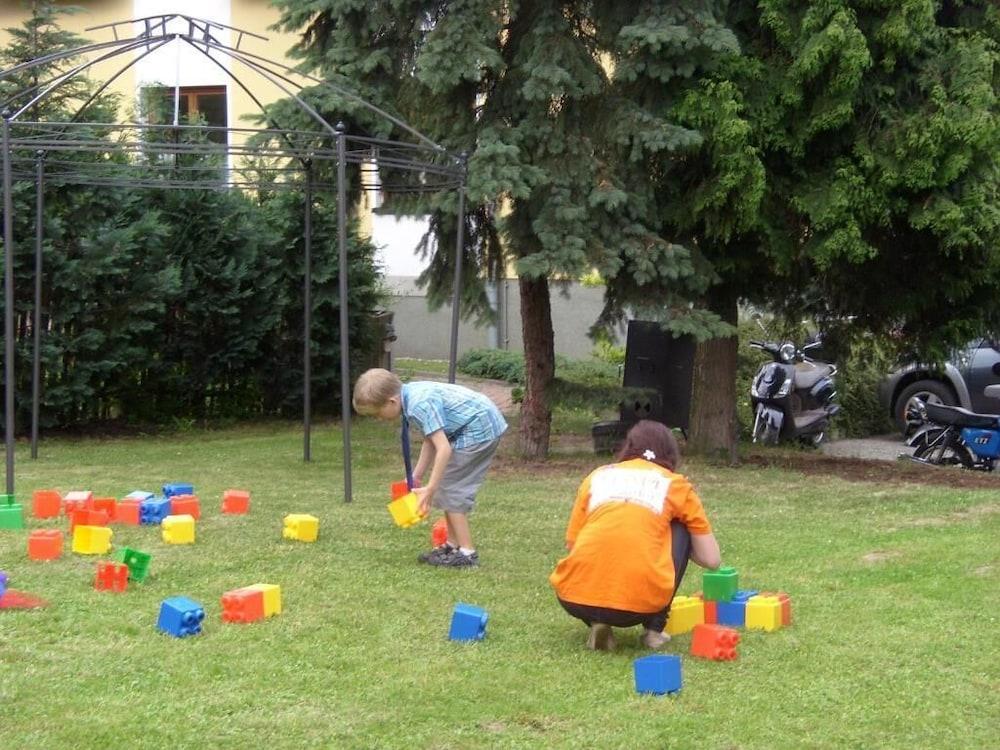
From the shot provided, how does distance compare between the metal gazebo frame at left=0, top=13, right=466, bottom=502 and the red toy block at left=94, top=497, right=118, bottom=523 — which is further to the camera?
the metal gazebo frame at left=0, top=13, right=466, bottom=502

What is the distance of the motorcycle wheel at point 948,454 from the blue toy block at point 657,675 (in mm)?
8554

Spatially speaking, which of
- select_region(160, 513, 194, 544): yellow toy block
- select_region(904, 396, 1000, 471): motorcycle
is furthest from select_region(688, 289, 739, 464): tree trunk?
select_region(160, 513, 194, 544): yellow toy block

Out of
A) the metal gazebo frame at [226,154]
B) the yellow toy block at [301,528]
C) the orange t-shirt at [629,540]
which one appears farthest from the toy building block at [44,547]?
the orange t-shirt at [629,540]

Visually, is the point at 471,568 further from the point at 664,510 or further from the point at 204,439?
the point at 204,439

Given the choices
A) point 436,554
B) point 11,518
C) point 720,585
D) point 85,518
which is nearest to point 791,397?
point 436,554

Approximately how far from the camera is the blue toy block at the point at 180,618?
19.2ft

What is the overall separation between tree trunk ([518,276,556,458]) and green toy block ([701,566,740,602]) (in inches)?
232

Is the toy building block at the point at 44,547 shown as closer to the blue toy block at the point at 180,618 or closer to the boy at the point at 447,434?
the blue toy block at the point at 180,618

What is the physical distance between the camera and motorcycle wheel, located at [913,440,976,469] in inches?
503

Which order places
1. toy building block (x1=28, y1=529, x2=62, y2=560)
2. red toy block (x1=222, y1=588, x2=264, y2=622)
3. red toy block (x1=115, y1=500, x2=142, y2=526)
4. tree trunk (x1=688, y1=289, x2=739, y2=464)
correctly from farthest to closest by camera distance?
tree trunk (x1=688, y1=289, x2=739, y2=464) < red toy block (x1=115, y1=500, x2=142, y2=526) < toy building block (x1=28, y1=529, x2=62, y2=560) < red toy block (x1=222, y1=588, x2=264, y2=622)

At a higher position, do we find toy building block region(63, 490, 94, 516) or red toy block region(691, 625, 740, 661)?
toy building block region(63, 490, 94, 516)

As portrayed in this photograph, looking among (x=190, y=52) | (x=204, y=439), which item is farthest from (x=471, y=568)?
(x=190, y=52)

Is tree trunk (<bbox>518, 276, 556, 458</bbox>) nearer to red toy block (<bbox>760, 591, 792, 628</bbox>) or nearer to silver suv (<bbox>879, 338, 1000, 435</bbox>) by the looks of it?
silver suv (<bbox>879, 338, 1000, 435</bbox>)

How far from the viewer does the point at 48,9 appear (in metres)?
15.6
